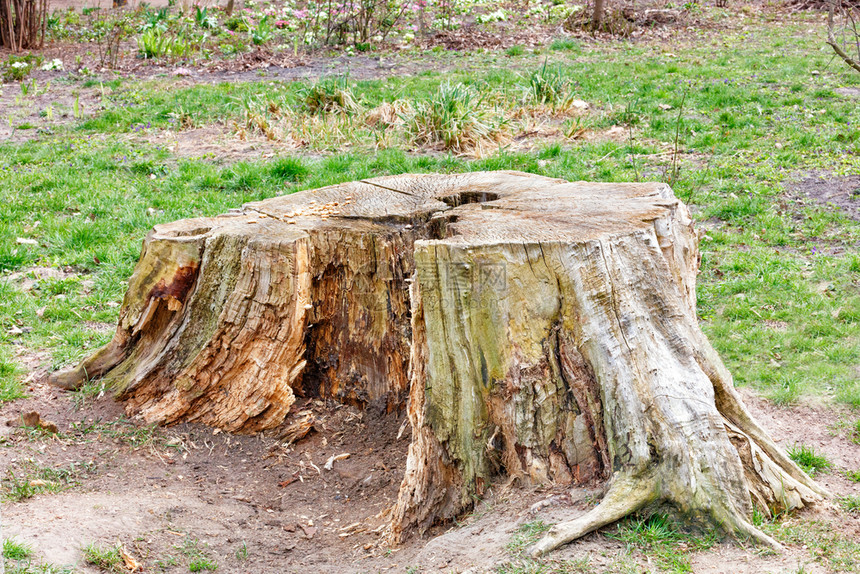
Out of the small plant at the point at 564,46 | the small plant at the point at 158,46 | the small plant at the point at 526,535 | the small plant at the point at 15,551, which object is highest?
the small plant at the point at 564,46

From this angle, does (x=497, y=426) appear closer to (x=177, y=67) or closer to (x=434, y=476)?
(x=434, y=476)

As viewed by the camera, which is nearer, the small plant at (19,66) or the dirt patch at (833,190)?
the dirt patch at (833,190)

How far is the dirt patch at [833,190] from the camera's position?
6.40 m

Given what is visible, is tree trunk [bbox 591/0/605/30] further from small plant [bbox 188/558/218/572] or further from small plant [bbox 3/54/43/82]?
small plant [bbox 188/558/218/572]

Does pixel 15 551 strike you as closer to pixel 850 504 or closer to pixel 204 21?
pixel 850 504

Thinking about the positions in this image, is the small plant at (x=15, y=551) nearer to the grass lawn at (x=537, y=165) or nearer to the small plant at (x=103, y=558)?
the small plant at (x=103, y=558)

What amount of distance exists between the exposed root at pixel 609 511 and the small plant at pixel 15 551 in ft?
5.71

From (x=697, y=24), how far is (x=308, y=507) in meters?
14.5

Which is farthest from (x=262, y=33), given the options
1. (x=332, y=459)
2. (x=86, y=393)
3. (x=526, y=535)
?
(x=526, y=535)

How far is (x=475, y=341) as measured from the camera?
3.01m

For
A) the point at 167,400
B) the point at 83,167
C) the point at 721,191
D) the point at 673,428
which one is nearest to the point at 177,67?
the point at 83,167

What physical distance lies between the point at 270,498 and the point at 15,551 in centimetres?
111

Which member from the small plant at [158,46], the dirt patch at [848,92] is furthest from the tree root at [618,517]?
the small plant at [158,46]

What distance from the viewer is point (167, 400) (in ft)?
12.9
